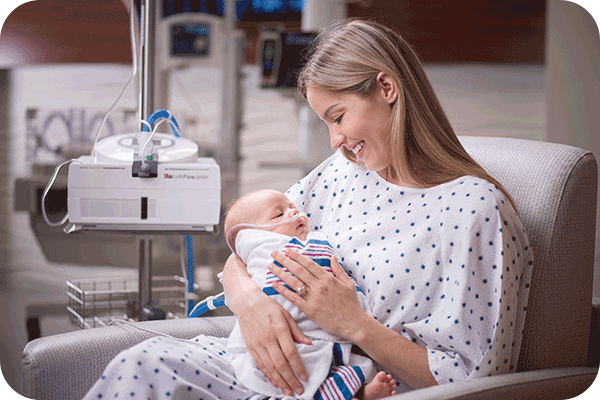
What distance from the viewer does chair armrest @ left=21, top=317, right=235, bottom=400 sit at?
1190 millimetres

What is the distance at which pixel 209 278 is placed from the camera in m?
3.96

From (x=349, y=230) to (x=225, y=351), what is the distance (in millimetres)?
400

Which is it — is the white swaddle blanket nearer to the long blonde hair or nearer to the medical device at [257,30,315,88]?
the long blonde hair

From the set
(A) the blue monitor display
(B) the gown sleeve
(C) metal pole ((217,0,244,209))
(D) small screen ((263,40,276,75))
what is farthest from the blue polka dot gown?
(A) the blue monitor display

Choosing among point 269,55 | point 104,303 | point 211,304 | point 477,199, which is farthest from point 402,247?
point 269,55

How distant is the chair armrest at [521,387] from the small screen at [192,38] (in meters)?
3.55

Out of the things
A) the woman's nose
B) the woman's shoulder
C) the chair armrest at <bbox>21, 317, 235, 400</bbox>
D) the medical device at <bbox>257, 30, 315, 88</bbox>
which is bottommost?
the chair armrest at <bbox>21, 317, 235, 400</bbox>

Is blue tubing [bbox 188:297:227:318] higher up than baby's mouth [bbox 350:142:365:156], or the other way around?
baby's mouth [bbox 350:142:365:156]

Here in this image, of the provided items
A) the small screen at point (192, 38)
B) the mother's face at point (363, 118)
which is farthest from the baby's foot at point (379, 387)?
the small screen at point (192, 38)

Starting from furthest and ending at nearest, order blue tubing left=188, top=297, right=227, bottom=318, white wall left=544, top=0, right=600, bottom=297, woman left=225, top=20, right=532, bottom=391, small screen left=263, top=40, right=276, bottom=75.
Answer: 1. small screen left=263, top=40, right=276, bottom=75
2. white wall left=544, top=0, right=600, bottom=297
3. blue tubing left=188, top=297, right=227, bottom=318
4. woman left=225, top=20, right=532, bottom=391

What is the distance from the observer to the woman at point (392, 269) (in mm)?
1066

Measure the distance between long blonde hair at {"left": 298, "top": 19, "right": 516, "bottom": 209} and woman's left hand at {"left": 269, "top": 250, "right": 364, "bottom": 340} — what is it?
0.30 metres

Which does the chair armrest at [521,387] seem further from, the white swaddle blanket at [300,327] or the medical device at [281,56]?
the medical device at [281,56]

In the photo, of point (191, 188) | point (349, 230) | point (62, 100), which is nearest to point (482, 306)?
point (349, 230)
